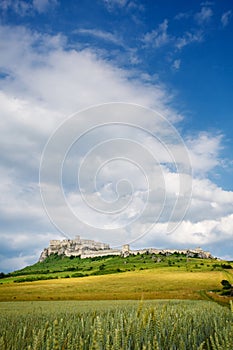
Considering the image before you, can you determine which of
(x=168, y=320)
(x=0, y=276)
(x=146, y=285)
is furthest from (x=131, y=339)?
(x=0, y=276)

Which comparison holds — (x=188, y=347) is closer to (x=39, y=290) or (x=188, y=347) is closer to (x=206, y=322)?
(x=206, y=322)

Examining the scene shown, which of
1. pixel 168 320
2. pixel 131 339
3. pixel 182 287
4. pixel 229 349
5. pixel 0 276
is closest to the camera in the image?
pixel 229 349

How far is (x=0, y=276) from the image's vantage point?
542 ft

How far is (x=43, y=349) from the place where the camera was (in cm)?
448

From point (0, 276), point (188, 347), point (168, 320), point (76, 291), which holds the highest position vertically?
point (0, 276)

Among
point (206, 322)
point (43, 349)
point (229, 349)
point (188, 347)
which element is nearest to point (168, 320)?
point (188, 347)

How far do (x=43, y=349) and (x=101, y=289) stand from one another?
71.5 meters

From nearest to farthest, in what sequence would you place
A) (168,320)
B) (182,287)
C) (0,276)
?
(168,320) < (182,287) < (0,276)

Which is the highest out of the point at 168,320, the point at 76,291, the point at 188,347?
the point at 76,291

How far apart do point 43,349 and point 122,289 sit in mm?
69182

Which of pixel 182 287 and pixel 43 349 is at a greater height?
pixel 182 287

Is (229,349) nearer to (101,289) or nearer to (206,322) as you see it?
(206,322)

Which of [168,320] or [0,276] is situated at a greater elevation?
[0,276]

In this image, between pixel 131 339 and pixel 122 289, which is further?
pixel 122 289
